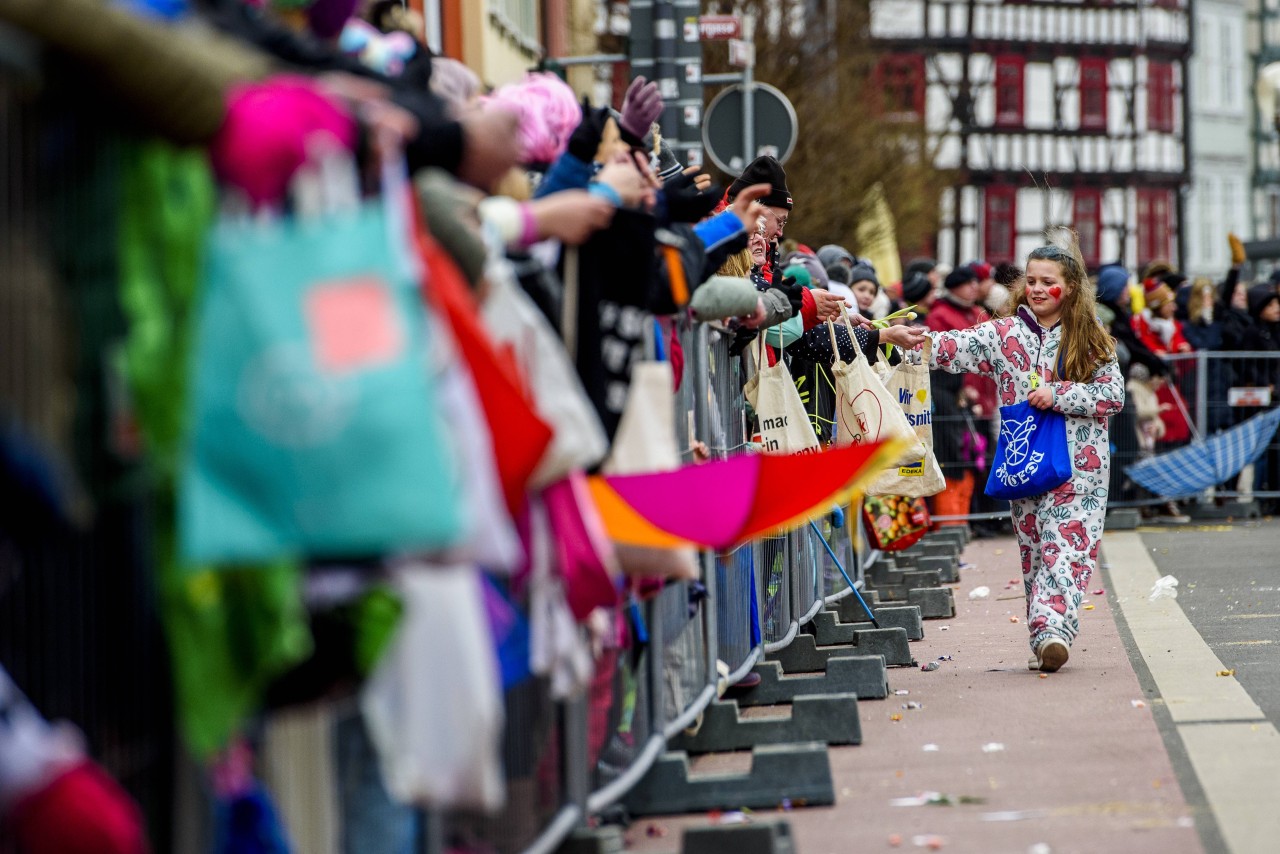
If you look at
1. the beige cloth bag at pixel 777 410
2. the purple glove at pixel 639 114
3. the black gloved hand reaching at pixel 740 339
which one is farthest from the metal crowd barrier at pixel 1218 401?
the purple glove at pixel 639 114

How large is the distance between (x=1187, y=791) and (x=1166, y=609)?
5.32 metres

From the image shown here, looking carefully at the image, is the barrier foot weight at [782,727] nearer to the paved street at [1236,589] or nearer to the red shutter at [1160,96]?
the paved street at [1236,589]

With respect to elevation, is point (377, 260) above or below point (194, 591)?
above

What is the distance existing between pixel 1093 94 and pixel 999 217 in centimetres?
496

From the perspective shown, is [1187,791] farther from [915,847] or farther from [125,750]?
[125,750]

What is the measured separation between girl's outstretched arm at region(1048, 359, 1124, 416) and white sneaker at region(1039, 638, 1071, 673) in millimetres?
1020

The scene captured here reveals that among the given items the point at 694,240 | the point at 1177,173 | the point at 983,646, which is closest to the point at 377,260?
the point at 694,240

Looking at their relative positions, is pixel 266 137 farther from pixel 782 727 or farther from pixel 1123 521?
pixel 1123 521

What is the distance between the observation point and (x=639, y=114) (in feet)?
19.0

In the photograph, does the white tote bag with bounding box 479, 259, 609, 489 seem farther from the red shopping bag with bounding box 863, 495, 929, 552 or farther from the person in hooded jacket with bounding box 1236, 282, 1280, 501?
the person in hooded jacket with bounding box 1236, 282, 1280, 501

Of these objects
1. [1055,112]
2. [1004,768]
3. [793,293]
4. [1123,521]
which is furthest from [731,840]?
[1055,112]

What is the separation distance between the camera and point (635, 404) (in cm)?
544

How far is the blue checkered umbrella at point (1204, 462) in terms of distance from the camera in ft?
59.9

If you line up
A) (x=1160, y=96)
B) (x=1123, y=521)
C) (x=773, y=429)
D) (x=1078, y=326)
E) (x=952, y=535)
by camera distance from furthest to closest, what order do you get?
(x=1160, y=96)
(x=1123, y=521)
(x=952, y=535)
(x=1078, y=326)
(x=773, y=429)
